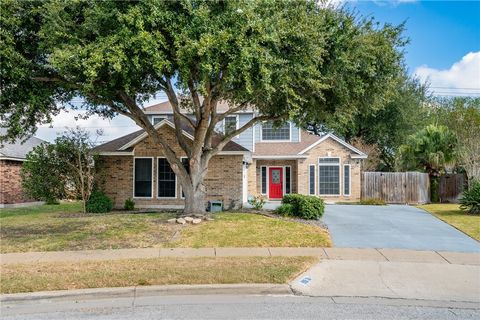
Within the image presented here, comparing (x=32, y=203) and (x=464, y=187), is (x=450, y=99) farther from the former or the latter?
(x=32, y=203)

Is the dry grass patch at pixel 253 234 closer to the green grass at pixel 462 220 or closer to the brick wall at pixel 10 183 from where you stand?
the green grass at pixel 462 220

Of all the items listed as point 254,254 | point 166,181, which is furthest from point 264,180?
→ point 254,254

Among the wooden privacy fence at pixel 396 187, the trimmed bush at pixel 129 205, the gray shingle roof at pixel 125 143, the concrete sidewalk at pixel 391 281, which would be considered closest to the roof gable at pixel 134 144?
the gray shingle roof at pixel 125 143

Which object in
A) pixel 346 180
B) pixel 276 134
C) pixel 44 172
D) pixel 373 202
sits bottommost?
pixel 373 202

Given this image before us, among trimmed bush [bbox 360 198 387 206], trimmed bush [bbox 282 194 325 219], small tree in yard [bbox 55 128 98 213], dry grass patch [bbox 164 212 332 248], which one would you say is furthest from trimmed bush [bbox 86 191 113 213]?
trimmed bush [bbox 360 198 387 206]

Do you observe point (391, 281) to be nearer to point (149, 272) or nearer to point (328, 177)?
point (149, 272)

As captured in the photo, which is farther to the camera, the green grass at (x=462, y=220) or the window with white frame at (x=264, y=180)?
the window with white frame at (x=264, y=180)

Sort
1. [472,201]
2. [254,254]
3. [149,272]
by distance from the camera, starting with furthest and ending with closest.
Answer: [472,201], [254,254], [149,272]

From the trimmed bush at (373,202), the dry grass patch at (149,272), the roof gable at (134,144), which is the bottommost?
A: the dry grass patch at (149,272)

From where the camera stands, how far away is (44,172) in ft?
58.2

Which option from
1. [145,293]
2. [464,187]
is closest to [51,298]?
[145,293]

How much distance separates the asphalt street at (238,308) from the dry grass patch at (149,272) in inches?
19.7

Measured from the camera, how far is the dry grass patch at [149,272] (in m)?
7.43

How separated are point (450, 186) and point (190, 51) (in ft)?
72.9
